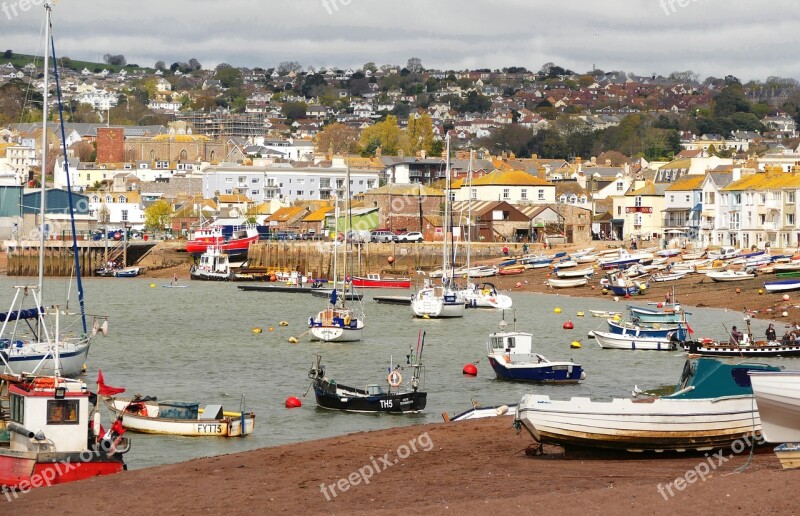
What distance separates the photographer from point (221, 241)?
103 metres

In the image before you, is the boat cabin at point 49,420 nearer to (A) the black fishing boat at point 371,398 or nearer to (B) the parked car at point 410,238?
(A) the black fishing boat at point 371,398

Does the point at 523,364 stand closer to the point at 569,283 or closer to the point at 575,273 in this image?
the point at 569,283

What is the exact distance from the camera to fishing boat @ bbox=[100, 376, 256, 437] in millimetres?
30375

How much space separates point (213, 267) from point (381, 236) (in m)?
13.9

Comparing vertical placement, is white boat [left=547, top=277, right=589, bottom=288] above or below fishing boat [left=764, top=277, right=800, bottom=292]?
below

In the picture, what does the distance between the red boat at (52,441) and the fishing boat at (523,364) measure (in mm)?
16738

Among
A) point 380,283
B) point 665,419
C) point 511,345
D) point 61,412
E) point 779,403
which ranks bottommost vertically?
point 380,283

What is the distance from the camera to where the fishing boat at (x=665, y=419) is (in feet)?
74.1

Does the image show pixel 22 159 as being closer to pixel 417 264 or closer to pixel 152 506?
pixel 417 264

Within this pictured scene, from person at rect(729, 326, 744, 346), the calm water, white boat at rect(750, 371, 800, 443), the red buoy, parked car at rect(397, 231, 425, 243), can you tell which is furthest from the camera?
parked car at rect(397, 231, 425, 243)

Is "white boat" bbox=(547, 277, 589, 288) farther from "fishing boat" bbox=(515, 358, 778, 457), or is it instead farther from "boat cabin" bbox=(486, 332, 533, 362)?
"fishing boat" bbox=(515, 358, 778, 457)

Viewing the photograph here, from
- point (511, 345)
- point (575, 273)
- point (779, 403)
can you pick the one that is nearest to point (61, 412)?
point (779, 403)

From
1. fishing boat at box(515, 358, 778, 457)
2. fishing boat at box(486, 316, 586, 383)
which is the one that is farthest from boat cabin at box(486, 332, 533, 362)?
fishing boat at box(515, 358, 778, 457)

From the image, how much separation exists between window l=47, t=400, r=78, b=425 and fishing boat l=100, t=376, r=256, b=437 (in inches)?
230
